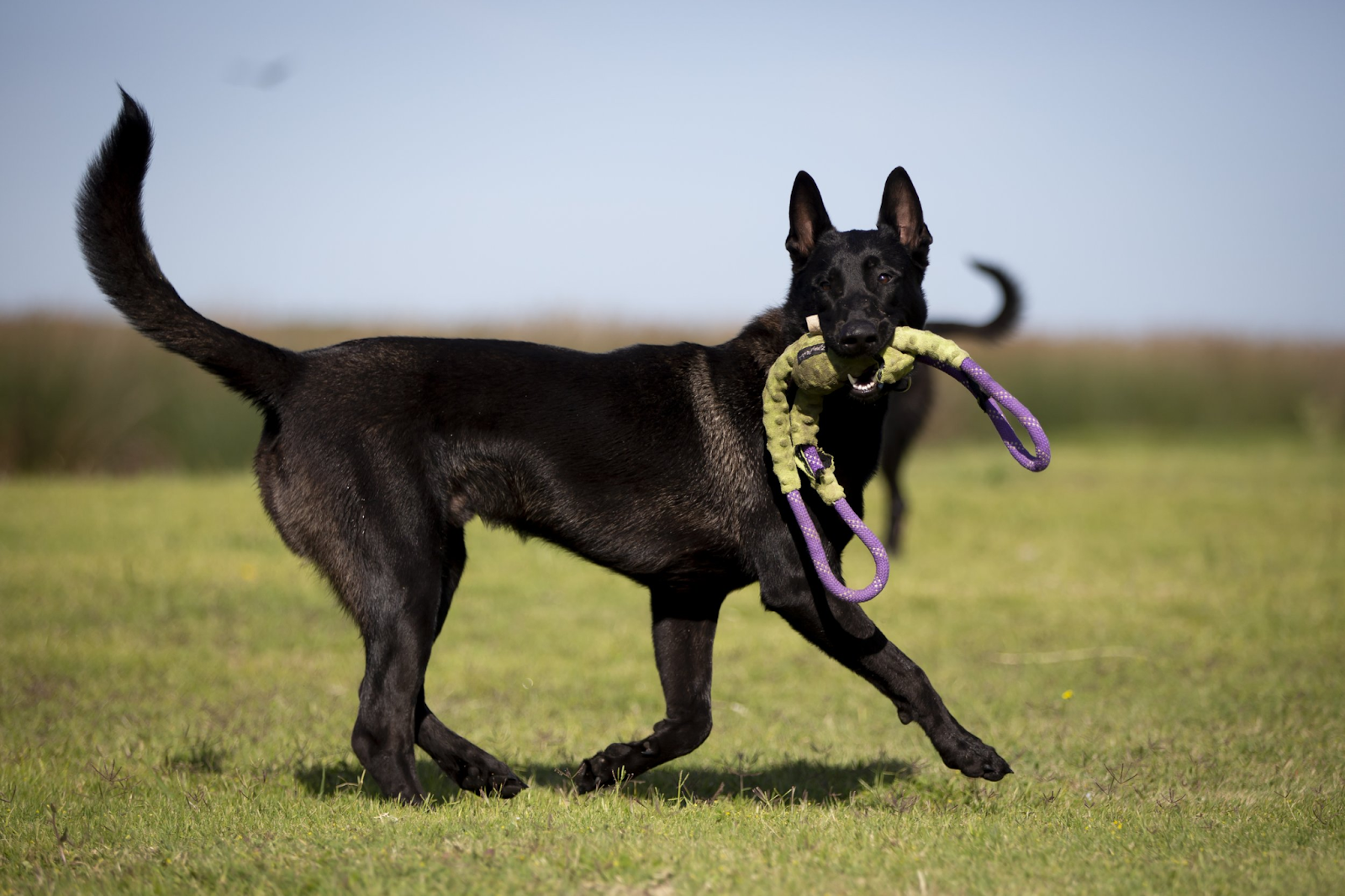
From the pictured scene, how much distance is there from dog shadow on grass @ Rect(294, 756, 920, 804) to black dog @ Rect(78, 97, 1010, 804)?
10.5 inches

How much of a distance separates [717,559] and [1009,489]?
11.1m

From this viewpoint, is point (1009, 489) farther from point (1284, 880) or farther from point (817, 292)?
point (1284, 880)

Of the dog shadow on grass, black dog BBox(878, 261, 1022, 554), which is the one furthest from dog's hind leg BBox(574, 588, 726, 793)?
black dog BBox(878, 261, 1022, 554)

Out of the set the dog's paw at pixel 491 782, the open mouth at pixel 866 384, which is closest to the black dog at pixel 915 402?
Result: the open mouth at pixel 866 384

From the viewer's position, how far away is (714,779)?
5.13 metres

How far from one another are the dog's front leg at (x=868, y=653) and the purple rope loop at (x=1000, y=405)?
779mm

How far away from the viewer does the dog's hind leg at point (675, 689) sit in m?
4.61

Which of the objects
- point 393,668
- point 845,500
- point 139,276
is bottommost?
point 393,668

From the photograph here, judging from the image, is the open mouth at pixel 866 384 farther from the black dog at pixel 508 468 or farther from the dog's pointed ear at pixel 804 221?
the dog's pointed ear at pixel 804 221

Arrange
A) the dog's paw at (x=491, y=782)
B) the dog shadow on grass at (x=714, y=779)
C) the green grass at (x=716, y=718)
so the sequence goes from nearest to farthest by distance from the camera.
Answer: the green grass at (x=716, y=718), the dog's paw at (x=491, y=782), the dog shadow on grass at (x=714, y=779)

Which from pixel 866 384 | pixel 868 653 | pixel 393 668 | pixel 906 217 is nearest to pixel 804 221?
pixel 906 217

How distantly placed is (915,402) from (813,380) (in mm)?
6255

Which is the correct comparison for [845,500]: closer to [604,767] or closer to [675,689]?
[675,689]

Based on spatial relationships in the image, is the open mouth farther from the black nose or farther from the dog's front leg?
the dog's front leg
